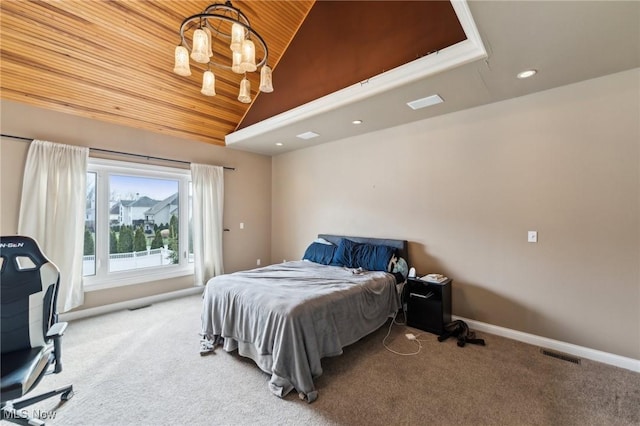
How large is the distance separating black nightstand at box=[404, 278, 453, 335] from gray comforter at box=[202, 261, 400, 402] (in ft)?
0.64

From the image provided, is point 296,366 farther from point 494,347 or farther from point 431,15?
point 431,15

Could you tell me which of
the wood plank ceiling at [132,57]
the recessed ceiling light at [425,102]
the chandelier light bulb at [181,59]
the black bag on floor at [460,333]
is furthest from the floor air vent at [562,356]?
the chandelier light bulb at [181,59]

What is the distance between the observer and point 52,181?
10.6 ft

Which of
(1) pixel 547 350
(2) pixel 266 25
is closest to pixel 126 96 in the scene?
(2) pixel 266 25

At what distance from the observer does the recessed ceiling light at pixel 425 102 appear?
2953 mm

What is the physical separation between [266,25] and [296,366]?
3.81 m

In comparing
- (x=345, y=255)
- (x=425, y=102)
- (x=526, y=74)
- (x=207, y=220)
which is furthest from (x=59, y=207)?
(x=526, y=74)

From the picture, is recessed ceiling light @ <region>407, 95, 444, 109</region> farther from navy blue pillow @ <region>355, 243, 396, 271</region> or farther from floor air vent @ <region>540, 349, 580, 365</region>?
floor air vent @ <region>540, 349, 580, 365</region>

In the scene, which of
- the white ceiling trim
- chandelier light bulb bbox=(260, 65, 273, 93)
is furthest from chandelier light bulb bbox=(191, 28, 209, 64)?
the white ceiling trim

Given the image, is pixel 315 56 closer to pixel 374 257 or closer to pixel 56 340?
pixel 374 257

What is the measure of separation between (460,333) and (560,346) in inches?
34.7

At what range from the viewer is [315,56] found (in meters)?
3.50

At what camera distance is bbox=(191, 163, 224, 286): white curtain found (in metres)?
4.49

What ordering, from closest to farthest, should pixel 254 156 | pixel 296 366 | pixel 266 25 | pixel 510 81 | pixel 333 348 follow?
pixel 296 366 < pixel 333 348 < pixel 510 81 < pixel 266 25 < pixel 254 156
